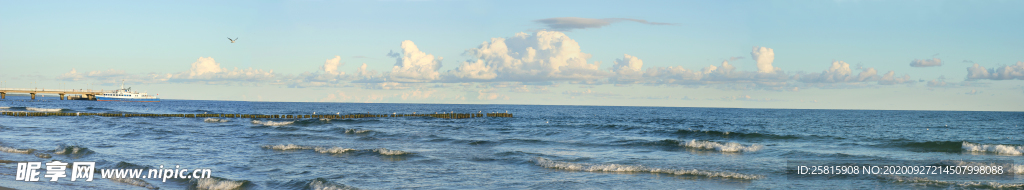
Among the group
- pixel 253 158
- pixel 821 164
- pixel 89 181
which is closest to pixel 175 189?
pixel 89 181

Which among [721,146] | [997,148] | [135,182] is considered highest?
[997,148]

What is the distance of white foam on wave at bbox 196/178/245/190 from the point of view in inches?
609

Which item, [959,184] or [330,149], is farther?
[330,149]

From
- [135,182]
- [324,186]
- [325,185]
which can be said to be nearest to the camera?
[324,186]

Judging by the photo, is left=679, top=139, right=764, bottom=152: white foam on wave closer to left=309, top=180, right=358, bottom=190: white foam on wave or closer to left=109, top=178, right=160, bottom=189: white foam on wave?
left=309, top=180, right=358, bottom=190: white foam on wave

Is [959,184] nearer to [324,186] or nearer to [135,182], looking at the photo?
[324,186]

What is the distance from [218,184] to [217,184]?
53 mm

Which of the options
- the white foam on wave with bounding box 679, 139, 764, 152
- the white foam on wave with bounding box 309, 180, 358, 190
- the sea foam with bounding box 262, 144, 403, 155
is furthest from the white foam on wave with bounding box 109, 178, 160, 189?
the white foam on wave with bounding box 679, 139, 764, 152

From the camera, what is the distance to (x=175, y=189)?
1524 centimetres

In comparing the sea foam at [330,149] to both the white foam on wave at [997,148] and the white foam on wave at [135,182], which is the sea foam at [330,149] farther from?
the white foam on wave at [997,148]

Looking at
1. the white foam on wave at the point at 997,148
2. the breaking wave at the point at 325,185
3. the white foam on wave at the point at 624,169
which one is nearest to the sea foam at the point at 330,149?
the white foam on wave at the point at 624,169

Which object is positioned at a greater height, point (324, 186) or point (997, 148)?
point (997, 148)

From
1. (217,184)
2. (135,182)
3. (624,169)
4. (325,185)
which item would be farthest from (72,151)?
(624,169)

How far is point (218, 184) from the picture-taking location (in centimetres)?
1562
